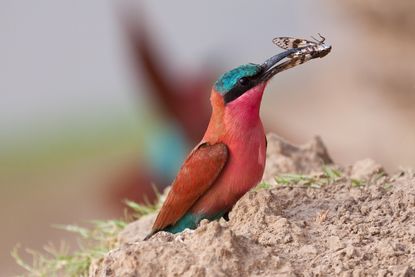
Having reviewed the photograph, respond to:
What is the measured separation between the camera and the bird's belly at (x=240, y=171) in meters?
3.38

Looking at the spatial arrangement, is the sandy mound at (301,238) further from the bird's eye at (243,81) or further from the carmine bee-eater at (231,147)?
the bird's eye at (243,81)

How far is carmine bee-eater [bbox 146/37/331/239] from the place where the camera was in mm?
3395

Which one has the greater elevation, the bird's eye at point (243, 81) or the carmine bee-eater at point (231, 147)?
the bird's eye at point (243, 81)

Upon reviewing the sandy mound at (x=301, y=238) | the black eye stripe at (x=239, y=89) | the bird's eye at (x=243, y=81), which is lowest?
the sandy mound at (x=301, y=238)

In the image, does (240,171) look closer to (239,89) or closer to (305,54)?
(239,89)

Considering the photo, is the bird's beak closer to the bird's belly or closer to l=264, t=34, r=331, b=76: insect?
l=264, t=34, r=331, b=76: insect

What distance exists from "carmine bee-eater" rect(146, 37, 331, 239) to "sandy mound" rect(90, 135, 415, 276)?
8 centimetres

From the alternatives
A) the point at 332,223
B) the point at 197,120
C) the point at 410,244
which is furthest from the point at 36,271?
the point at 197,120

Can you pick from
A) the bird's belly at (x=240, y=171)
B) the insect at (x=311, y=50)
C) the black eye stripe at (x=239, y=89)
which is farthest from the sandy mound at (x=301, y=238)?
the insect at (x=311, y=50)

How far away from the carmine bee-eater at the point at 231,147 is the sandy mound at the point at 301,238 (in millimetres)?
80

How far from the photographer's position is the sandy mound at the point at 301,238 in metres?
2.83

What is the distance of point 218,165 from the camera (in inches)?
133

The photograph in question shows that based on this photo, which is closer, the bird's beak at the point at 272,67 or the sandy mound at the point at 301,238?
the sandy mound at the point at 301,238

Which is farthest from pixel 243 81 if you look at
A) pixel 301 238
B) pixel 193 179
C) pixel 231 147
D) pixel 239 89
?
pixel 301 238
